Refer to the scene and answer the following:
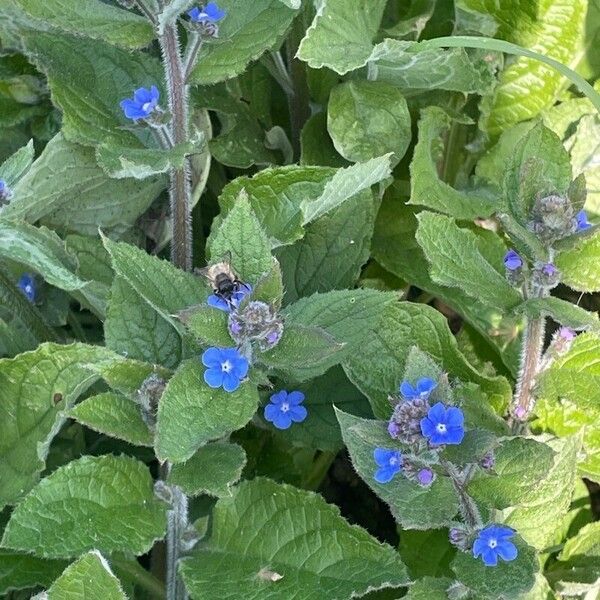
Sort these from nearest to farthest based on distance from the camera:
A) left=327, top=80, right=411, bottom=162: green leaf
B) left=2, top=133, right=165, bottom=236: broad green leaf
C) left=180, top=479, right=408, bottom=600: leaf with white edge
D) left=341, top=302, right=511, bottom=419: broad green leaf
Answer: left=180, top=479, right=408, bottom=600: leaf with white edge, left=341, top=302, right=511, bottom=419: broad green leaf, left=2, top=133, right=165, bottom=236: broad green leaf, left=327, top=80, right=411, bottom=162: green leaf

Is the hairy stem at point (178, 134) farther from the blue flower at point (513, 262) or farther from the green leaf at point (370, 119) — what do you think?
the blue flower at point (513, 262)

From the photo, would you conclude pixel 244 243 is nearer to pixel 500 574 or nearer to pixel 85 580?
pixel 85 580

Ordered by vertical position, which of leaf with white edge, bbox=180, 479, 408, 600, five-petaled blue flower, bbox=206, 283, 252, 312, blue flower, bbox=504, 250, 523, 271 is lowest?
leaf with white edge, bbox=180, 479, 408, 600

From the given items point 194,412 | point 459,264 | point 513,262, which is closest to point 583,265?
point 513,262

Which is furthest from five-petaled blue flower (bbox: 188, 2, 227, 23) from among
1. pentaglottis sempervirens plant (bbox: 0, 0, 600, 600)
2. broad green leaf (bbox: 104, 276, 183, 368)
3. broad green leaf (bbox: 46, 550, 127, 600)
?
broad green leaf (bbox: 46, 550, 127, 600)

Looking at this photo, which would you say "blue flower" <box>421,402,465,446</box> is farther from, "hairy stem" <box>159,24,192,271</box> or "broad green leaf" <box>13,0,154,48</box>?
"broad green leaf" <box>13,0,154,48</box>

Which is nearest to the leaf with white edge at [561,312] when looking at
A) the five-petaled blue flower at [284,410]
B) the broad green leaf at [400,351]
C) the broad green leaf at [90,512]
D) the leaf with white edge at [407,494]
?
the broad green leaf at [400,351]

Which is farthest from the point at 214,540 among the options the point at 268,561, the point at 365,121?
the point at 365,121
